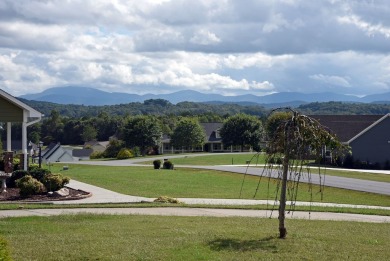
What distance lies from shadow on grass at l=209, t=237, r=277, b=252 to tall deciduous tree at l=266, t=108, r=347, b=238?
2.26 feet

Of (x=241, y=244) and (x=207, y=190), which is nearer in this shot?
(x=241, y=244)

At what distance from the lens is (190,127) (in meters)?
92.8

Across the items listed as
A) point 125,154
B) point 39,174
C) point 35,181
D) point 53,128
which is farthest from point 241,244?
point 53,128

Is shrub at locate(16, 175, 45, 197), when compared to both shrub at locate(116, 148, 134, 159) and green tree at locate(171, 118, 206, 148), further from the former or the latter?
green tree at locate(171, 118, 206, 148)

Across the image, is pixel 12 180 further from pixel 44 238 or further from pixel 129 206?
pixel 44 238

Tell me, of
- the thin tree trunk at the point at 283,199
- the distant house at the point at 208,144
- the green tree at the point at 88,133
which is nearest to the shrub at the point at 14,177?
the thin tree trunk at the point at 283,199

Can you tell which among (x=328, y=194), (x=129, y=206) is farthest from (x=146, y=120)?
(x=129, y=206)

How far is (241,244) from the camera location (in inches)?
460

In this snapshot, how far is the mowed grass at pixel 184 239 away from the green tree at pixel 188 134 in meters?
76.9

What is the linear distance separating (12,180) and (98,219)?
1045cm

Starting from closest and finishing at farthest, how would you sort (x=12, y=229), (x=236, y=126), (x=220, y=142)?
(x=12, y=229) → (x=236, y=126) → (x=220, y=142)

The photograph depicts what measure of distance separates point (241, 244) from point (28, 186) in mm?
12884

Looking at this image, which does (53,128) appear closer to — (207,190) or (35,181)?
(207,190)

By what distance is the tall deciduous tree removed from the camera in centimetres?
1202
